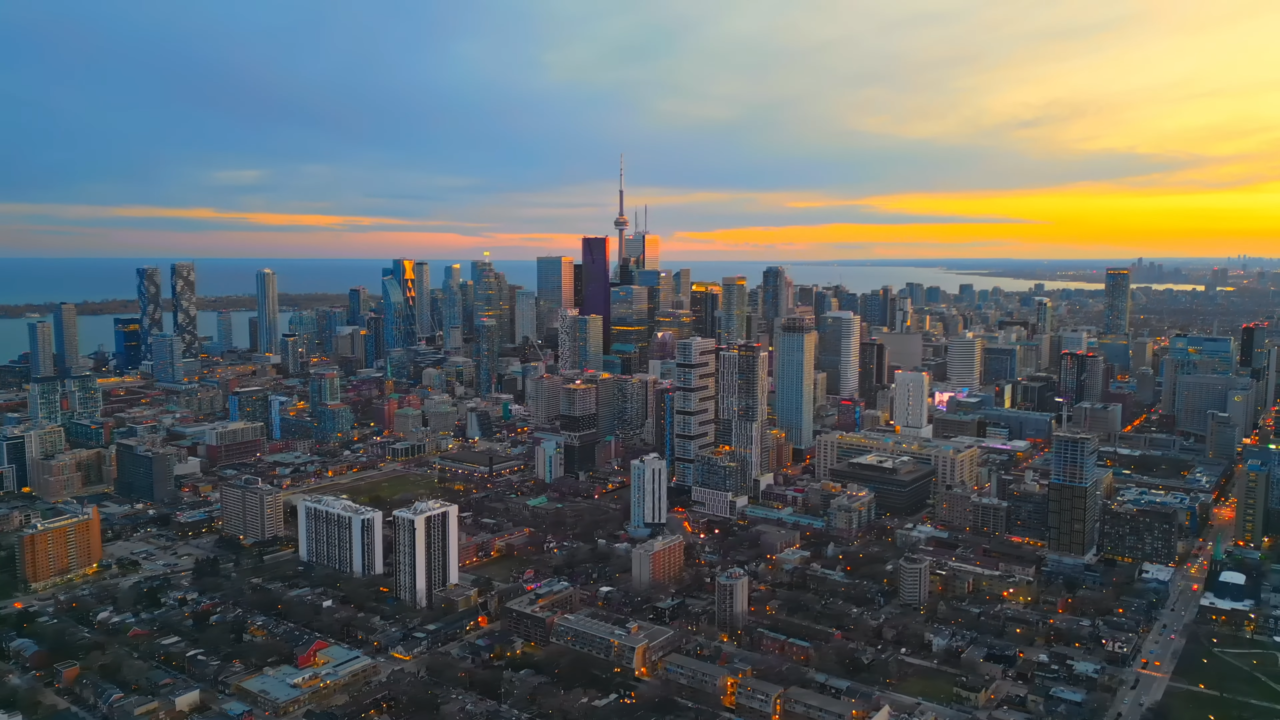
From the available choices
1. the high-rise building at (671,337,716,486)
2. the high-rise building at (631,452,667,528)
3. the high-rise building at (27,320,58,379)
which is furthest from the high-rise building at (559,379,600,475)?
the high-rise building at (27,320,58,379)

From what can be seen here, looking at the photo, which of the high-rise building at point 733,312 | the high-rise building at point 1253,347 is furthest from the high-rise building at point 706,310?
the high-rise building at point 1253,347

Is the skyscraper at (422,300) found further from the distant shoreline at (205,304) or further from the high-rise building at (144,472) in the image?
the high-rise building at (144,472)

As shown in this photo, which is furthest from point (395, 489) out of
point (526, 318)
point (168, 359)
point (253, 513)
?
point (526, 318)

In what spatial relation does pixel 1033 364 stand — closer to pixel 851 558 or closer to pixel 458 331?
pixel 851 558

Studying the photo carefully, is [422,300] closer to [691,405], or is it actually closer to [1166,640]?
[691,405]

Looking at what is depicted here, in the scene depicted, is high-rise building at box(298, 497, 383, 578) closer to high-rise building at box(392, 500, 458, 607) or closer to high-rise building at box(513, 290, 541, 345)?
high-rise building at box(392, 500, 458, 607)

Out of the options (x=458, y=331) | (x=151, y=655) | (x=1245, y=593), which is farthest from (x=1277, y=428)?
(x=458, y=331)
